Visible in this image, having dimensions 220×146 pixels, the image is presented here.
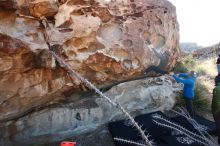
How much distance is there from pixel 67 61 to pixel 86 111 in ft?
3.53

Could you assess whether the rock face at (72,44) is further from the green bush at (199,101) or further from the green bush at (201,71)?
the green bush at (201,71)

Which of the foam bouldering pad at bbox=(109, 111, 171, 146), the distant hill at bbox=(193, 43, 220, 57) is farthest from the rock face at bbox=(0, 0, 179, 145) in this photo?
the distant hill at bbox=(193, 43, 220, 57)

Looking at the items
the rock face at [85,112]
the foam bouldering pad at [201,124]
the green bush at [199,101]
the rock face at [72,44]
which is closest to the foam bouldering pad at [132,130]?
the rock face at [85,112]

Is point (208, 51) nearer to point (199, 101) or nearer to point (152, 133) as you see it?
point (199, 101)

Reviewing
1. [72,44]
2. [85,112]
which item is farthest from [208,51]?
[72,44]

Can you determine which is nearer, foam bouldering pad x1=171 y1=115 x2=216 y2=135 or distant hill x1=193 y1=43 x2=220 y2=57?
foam bouldering pad x1=171 y1=115 x2=216 y2=135

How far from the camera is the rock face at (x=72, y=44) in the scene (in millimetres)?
4574

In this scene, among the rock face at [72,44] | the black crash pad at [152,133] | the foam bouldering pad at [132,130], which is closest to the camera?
the rock face at [72,44]

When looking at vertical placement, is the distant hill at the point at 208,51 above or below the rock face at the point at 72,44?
below

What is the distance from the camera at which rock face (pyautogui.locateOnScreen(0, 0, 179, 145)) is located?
15.0ft

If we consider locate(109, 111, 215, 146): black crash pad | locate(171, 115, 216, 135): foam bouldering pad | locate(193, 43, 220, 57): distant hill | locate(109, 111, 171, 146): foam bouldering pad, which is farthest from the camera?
locate(193, 43, 220, 57): distant hill

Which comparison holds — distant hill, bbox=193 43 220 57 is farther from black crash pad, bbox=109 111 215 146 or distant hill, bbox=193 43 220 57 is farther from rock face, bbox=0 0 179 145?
black crash pad, bbox=109 111 215 146

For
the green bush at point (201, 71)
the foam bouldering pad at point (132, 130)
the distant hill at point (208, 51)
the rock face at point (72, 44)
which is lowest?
the foam bouldering pad at point (132, 130)

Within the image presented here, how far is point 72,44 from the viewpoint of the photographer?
203 inches
